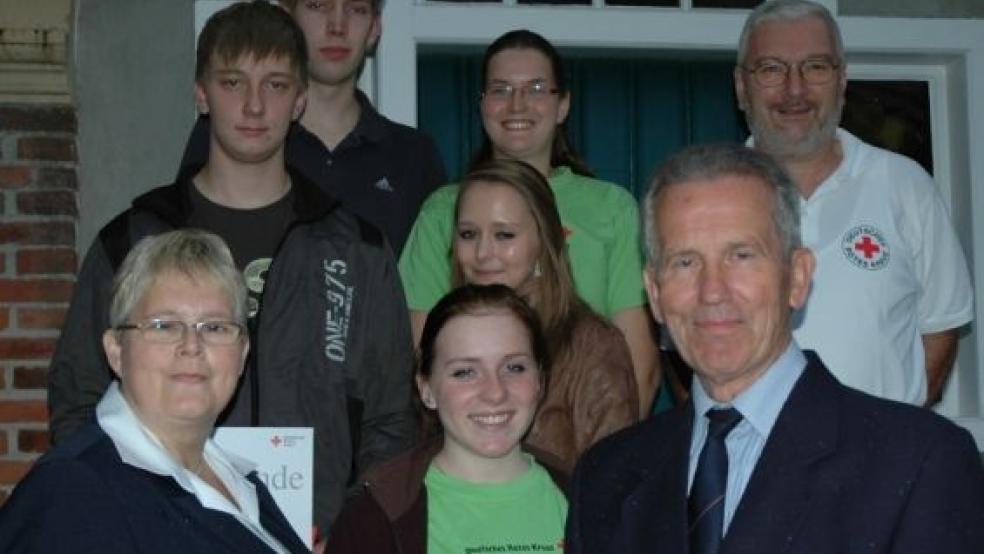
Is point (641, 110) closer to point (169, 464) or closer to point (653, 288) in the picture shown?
point (653, 288)

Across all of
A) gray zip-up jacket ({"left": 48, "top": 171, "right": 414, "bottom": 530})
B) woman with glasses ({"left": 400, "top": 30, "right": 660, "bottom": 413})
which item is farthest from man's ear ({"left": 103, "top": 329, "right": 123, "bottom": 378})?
woman with glasses ({"left": 400, "top": 30, "right": 660, "bottom": 413})

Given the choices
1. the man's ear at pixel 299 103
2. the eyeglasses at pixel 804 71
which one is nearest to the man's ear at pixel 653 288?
the man's ear at pixel 299 103

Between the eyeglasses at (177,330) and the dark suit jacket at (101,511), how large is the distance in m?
0.24

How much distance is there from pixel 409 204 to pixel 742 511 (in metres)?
2.49

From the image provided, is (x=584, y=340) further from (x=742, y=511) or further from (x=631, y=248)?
(x=742, y=511)

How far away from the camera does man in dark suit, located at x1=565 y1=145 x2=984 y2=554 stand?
8.38 feet

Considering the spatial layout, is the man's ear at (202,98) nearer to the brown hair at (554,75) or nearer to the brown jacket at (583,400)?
the brown hair at (554,75)

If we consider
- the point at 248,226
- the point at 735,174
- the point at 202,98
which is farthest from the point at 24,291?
the point at 735,174

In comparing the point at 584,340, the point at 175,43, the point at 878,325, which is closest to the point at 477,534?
the point at 584,340

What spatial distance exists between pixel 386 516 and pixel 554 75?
6.10ft

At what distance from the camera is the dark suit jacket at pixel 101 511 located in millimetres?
2746

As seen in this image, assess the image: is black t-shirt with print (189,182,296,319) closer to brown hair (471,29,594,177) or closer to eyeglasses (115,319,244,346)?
brown hair (471,29,594,177)

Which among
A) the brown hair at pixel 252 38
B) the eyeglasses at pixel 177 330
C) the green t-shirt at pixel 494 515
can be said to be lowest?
the green t-shirt at pixel 494 515

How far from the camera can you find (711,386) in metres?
2.89
